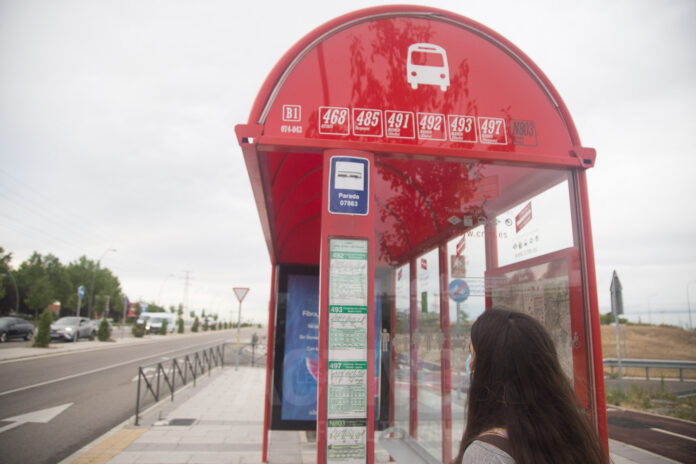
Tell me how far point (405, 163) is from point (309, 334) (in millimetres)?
3216

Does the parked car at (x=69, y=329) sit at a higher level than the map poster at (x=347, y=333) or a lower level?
lower

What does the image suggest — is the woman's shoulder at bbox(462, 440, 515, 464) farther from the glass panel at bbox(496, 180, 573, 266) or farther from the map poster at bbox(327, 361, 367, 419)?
the glass panel at bbox(496, 180, 573, 266)

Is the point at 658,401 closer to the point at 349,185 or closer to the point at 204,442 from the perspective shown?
the point at 204,442

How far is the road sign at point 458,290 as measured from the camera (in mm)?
3451

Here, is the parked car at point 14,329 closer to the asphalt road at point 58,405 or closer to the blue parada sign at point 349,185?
the asphalt road at point 58,405

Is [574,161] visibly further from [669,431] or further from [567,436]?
[669,431]

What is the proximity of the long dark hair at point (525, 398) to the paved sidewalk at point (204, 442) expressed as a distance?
154 inches

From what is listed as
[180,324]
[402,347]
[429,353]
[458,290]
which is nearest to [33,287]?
[180,324]

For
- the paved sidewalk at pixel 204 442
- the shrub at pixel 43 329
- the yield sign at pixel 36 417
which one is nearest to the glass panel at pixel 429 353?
the paved sidewalk at pixel 204 442

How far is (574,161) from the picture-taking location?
2537 mm

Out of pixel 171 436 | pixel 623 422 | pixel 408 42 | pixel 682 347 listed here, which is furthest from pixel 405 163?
pixel 623 422

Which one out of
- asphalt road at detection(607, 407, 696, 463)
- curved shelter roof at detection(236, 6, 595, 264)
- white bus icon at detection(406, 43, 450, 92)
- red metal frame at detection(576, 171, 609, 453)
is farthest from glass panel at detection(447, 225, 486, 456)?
asphalt road at detection(607, 407, 696, 463)

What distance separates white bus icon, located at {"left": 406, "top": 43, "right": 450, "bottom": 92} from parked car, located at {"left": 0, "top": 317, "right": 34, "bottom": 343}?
21.0 metres

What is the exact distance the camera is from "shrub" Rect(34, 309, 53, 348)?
16.3 m
